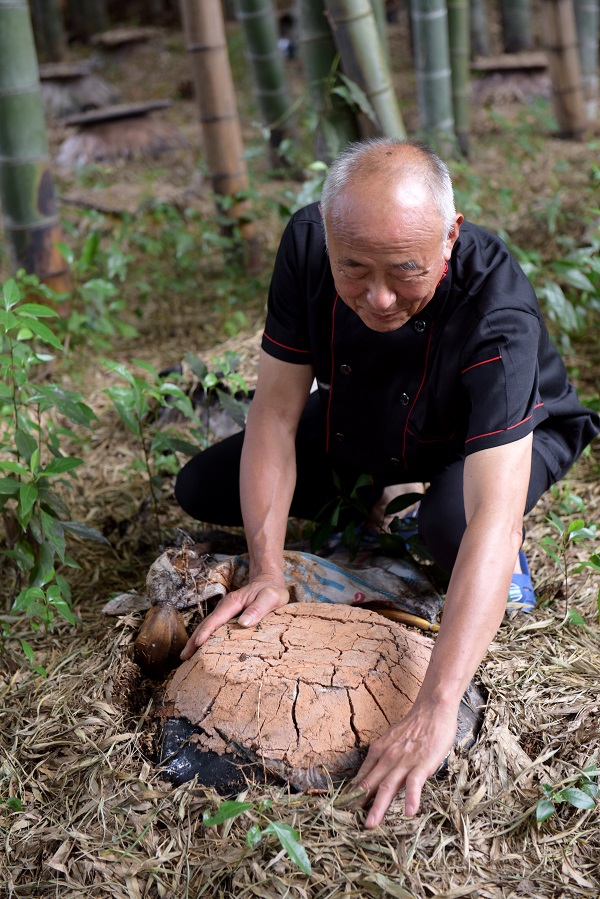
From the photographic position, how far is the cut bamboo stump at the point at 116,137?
689 centimetres

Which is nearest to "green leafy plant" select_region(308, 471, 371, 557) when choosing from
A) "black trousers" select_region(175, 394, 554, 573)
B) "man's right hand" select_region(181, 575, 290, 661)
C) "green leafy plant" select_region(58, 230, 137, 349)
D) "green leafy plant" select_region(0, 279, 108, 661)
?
"black trousers" select_region(175, 394, 554, 573)

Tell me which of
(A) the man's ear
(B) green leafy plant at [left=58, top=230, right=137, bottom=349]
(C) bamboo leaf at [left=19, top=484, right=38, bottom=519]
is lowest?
(C) bamboo leaf at [left=19, top=484, right=38, bottom=519]

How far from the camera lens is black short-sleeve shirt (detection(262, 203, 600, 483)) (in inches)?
68.7

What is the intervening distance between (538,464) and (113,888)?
1.27m

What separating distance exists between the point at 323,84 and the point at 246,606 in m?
2.26

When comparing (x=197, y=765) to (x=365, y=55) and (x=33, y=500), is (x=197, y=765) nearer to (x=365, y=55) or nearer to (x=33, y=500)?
(x=33, y=500)

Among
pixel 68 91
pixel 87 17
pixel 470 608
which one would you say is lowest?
pixel 470 608

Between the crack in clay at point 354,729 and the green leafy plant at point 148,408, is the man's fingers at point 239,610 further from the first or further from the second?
the green leafy plant at point 148,408

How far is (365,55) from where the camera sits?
3180 mm

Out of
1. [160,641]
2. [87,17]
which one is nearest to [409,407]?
[160,641]

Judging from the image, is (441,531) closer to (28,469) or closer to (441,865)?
(441,865)

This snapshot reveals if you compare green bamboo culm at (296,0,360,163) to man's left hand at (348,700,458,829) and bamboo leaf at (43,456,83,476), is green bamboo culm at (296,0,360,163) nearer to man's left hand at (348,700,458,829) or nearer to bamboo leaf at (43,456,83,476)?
bamboo leaf at (43,456,83,476)

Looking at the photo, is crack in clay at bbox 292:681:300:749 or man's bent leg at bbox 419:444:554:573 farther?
man's bent leg at bbox 419:444:554:573

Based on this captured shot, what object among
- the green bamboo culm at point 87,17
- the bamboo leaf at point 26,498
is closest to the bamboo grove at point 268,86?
the bamboo leaf at point 26,498
